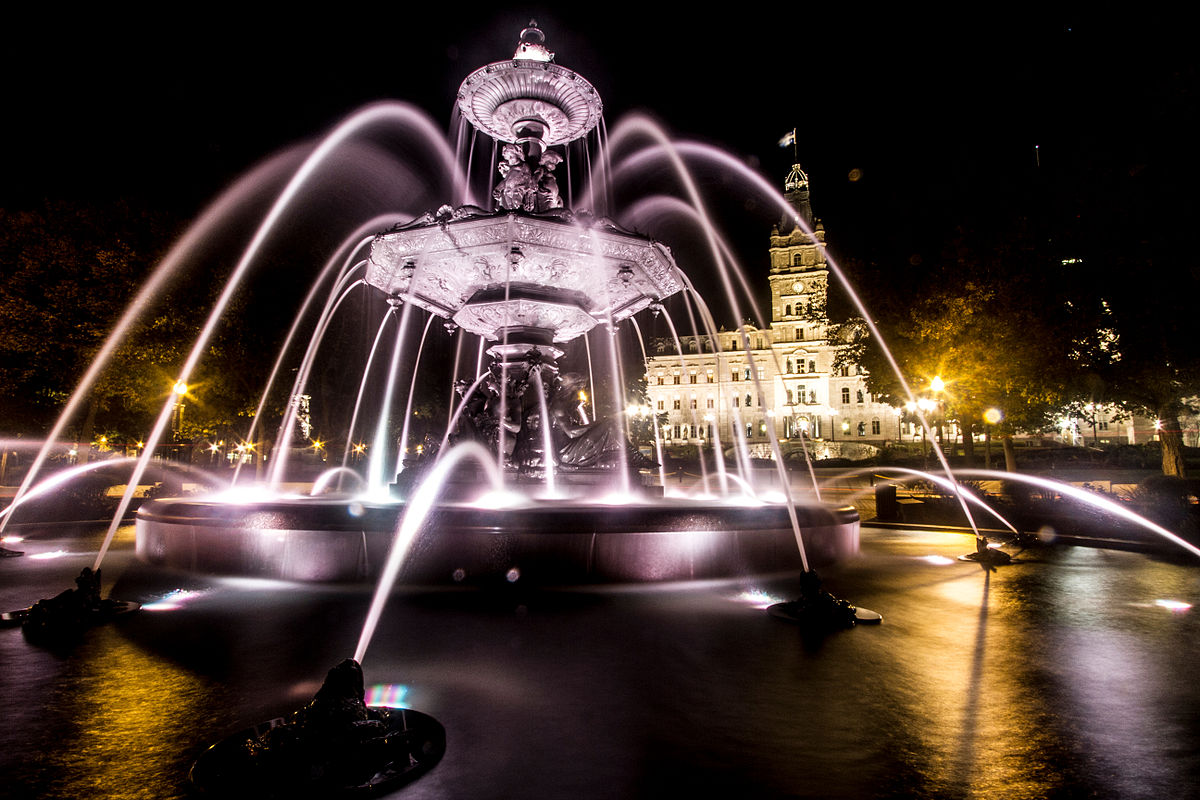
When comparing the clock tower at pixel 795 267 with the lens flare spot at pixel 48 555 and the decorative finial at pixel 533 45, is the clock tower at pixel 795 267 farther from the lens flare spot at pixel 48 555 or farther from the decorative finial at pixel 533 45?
the lens flare spot at pixel 48 555

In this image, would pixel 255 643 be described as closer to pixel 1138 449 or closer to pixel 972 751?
pixel 972 751

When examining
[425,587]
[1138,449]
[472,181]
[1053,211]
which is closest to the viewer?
[425,587]

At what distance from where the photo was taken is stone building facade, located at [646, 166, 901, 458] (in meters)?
86.6

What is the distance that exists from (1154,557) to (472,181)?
16315 millimetres

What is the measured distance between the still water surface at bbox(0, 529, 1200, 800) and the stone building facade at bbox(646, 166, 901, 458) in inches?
2994

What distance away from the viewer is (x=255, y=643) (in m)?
4.41

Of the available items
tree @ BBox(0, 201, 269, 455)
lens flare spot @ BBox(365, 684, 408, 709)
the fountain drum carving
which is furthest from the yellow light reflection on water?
tree @ BBox(0, 201, 269, 455)

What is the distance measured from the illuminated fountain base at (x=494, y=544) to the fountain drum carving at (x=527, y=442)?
15mm

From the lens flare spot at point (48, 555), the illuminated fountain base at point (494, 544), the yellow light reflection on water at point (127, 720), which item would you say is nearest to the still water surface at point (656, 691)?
the yellow light reflection on water at point (127, 720)

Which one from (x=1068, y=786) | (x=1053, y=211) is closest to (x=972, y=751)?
(x=1068, y=786)

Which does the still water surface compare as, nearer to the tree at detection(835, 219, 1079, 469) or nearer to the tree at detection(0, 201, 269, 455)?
the tree at detection(835, 219, 1079, 469)

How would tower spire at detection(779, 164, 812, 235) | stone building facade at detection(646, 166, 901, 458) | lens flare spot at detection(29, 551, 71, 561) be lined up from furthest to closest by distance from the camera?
tower spire at detection(779, 164, 812, 235), stone building facade at detection(646, 166, 901, 458), lens flare spot at detection(29, 551, 71, 561)

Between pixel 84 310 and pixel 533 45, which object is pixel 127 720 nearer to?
pixel 533 45

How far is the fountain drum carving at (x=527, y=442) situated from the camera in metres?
6.42
